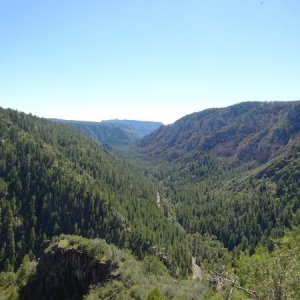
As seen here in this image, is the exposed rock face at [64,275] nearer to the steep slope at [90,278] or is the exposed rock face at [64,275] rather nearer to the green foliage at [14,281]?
the steep slope at [90,278]

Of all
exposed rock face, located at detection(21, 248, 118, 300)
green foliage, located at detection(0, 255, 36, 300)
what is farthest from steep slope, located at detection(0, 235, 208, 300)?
green foliage, located at detection(0, 255, 36, 300)

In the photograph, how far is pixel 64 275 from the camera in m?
95.9

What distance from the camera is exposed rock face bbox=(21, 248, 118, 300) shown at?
293 ft

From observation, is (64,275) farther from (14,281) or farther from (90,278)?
(14,281)

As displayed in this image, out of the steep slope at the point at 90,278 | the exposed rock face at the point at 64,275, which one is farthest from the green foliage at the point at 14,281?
the exposed rock face at the point at 64,275

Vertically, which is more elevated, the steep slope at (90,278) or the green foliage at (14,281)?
the steep slope at (90,278)

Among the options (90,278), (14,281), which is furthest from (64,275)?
(14,281)

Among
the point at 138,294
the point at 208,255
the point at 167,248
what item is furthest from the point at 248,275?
the point at 208,255

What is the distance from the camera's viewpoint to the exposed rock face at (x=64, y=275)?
293 feet

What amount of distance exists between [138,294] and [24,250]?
11728cm

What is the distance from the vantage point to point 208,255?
180 metres

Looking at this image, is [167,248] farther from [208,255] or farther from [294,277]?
[294,277]

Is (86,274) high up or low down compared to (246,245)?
up

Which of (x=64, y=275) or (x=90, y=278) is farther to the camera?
(x=64, y=275)
